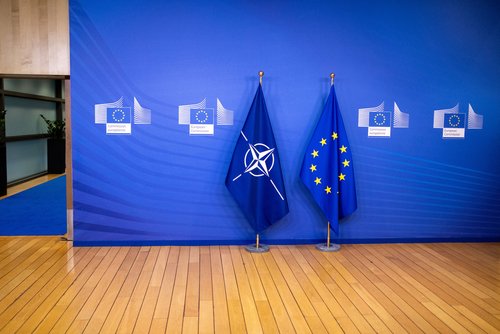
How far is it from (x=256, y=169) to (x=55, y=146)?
7.28 metres

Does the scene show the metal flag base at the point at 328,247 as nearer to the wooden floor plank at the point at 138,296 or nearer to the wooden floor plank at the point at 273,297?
the wooden floor plank at the point at 273,297

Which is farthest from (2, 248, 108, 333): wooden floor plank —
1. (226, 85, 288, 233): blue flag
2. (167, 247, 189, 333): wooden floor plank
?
(226, 85, 288, 233): blue flag

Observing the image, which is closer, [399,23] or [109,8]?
[109,8]

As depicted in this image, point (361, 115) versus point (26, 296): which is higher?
point (361, 115)

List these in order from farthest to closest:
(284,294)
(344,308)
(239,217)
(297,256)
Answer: (239,217), (297,256), (284,294), (344,308)

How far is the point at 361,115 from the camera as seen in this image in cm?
511

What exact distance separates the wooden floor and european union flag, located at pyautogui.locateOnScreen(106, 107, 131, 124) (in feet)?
4.38

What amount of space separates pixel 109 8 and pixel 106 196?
192 cm

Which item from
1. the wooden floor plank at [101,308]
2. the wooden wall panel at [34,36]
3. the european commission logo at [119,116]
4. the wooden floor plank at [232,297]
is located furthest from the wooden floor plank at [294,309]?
the wooden wall panel at [34,36]

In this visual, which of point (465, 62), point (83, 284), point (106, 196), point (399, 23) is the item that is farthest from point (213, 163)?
point (465, 62)

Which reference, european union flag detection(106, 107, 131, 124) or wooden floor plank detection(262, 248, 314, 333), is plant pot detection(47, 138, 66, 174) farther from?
wooden floor plank detection(262, 248, 314, 333)

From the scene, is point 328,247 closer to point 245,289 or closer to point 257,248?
point 257,248

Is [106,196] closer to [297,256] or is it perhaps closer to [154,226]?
[154,226]

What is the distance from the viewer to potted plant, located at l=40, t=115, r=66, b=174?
10477 millimetres
